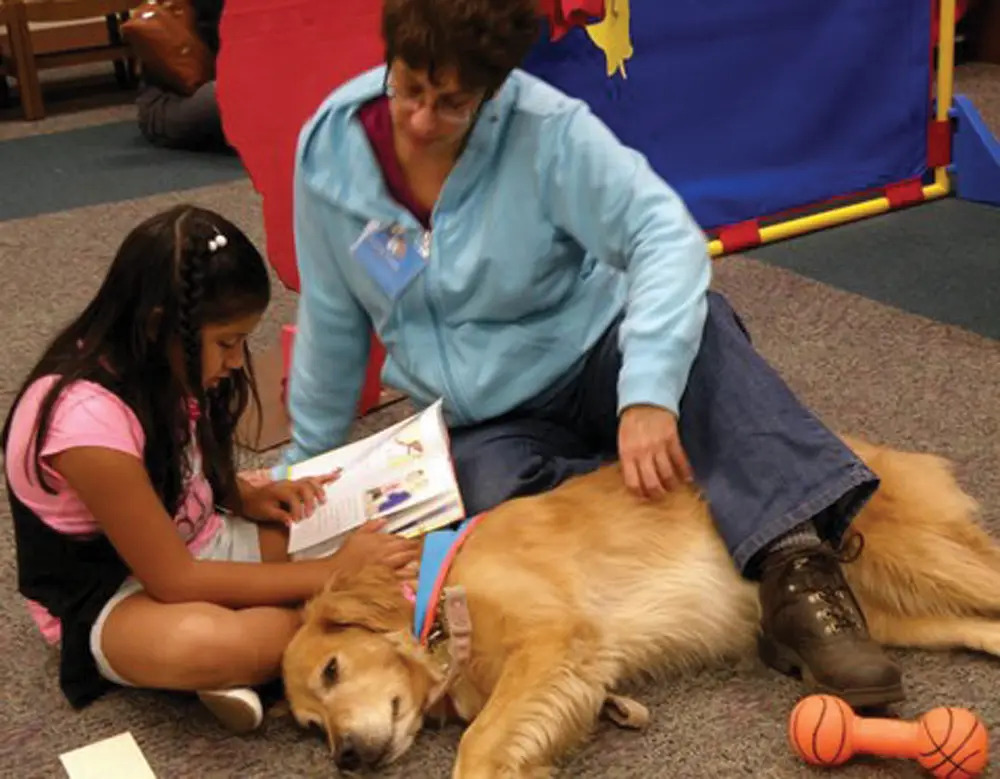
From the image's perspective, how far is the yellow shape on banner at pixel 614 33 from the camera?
3008 mm

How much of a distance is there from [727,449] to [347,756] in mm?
646

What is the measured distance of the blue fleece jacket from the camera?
176cm

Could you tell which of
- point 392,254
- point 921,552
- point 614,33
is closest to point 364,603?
point 392,254

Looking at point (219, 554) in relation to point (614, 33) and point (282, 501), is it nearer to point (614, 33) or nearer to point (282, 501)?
point (282, 501)

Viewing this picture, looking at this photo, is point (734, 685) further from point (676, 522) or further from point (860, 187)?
point (860, 187)

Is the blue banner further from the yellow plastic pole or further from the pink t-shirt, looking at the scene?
the pink t-shirt

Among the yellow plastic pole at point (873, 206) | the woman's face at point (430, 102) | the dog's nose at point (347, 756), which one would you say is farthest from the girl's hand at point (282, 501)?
the yellow plastic pole at point (873, 206)

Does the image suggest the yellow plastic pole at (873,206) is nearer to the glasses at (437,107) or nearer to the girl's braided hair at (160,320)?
the glasses at (437,107)

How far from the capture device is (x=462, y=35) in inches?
62.4

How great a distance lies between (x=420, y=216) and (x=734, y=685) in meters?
0.81

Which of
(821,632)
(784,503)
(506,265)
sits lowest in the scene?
(821,632)

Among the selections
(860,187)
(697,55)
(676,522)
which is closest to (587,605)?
(676,522)

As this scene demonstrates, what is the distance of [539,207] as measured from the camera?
1866mm

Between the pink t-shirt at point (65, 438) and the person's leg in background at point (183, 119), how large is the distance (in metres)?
3.38
